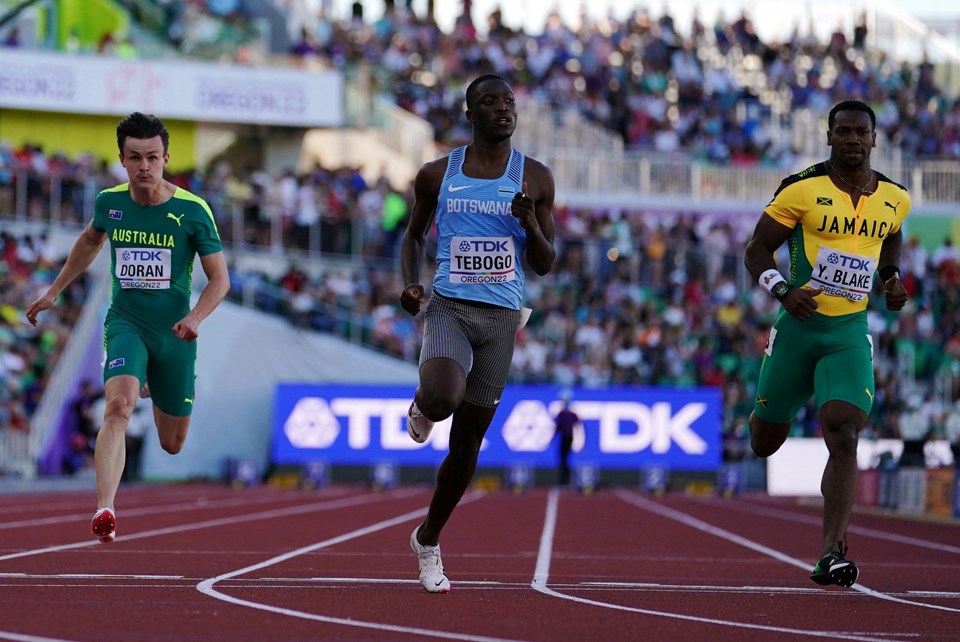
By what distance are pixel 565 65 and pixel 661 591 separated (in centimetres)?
3360

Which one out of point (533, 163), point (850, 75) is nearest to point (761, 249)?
point (533, 163)

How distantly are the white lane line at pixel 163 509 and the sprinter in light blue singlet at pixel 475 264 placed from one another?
20.8 ft

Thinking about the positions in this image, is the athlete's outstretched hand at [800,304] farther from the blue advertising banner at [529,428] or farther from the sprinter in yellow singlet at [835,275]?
the blue advertising banner at [529,428]

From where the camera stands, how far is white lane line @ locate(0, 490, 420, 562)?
35.0 ft

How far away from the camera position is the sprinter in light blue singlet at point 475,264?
8055 millimetres

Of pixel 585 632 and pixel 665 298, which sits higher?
pixel 665 298

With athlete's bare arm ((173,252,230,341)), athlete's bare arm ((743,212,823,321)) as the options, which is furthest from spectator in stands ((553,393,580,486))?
athlete's bare arm ((743,212,823,321))

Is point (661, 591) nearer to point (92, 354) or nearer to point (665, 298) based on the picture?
point (92, 354)

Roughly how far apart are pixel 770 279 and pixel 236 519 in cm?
869

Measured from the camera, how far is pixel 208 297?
363 inches

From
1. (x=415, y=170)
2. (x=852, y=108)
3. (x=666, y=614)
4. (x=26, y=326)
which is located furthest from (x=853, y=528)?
(x=415, y=170)

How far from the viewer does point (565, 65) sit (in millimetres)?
41188

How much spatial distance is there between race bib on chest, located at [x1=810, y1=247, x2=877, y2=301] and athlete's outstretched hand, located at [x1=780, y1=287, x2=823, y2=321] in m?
0.17

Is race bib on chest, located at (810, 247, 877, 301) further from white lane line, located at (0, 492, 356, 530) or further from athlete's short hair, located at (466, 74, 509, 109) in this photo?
white lane line, located at (0, 492, 356, 530)
